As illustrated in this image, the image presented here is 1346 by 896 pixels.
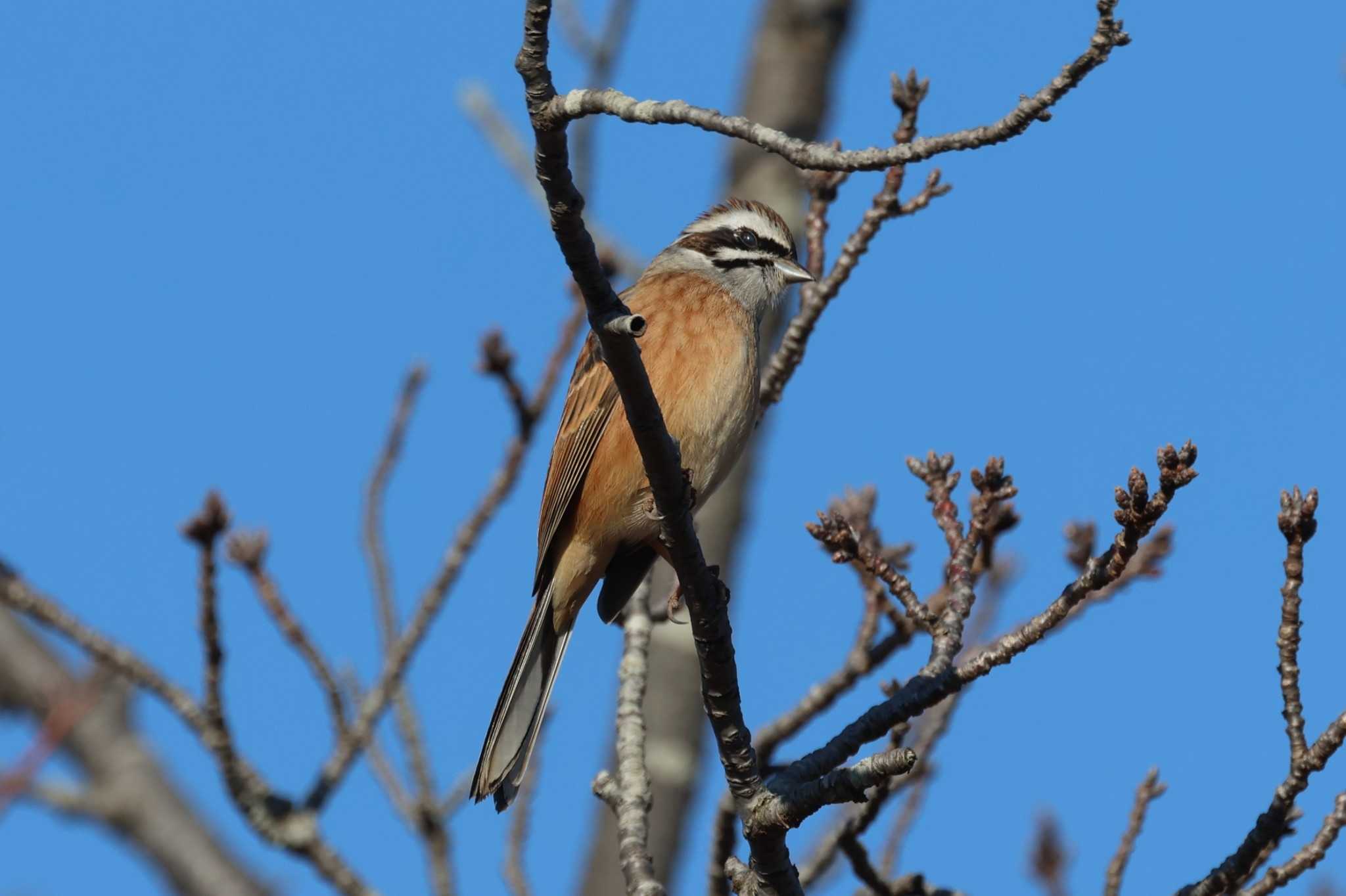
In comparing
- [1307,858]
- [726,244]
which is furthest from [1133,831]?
[726,244]

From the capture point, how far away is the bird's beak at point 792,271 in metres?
6.21

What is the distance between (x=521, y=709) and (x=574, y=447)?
3.08ft

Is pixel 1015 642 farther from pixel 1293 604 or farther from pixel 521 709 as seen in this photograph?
pixel 521 709

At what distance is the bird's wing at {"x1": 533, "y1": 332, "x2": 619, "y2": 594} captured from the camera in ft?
18.6

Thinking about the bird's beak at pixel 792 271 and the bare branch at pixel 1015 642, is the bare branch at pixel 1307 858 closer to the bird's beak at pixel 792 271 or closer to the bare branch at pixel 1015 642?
the bare branch at pixel 1015 642

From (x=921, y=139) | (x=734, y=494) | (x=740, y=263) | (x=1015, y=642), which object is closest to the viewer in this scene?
(x=921, y=139)

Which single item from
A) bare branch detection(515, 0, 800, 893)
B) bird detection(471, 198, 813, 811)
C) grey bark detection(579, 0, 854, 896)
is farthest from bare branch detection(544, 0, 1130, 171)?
grey bark detection(579, 0, 854, 896)

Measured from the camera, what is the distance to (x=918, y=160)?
2.81 meters

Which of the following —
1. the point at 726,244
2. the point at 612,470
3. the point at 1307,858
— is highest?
the point at 726,244

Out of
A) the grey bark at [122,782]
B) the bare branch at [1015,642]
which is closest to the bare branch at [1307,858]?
the bare branch at [1015,642]

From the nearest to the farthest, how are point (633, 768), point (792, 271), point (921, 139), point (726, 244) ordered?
point (921, 139) < point (633, 768) < point (792, 271) < point (726, 244)

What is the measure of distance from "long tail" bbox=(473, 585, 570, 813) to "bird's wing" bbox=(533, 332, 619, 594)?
7.3 inches

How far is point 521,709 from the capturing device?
5379 millimetres

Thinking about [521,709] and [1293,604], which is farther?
[521,709]
